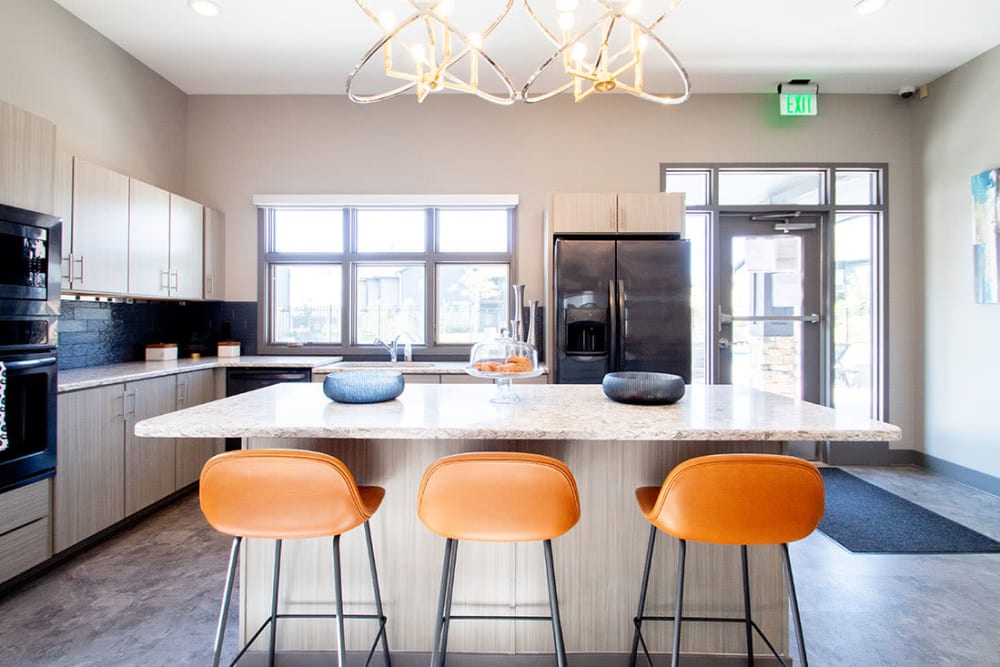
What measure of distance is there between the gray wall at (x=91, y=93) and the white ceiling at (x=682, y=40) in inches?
5.5

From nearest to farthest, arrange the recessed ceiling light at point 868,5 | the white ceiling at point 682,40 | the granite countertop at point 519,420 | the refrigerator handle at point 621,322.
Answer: the granite countertop at point 519,420, the recessed ceiling light at point 868,5, the white ceiling at point 682,40, the refrigerator handle at point 621,322

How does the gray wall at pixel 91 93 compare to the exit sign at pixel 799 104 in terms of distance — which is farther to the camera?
the exit sign at pixel 799 104

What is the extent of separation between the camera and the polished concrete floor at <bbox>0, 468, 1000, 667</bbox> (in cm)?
186

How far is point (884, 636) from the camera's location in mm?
1976

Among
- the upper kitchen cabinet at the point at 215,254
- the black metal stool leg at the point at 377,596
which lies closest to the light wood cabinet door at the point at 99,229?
the upper kitchen cabinet at the point at 215,254

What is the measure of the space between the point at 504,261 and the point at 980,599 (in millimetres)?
3491

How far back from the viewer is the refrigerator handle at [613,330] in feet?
11.5

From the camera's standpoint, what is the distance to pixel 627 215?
12.1ft

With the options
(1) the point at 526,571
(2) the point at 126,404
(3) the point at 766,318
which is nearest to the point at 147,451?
(2) the point at 126,404

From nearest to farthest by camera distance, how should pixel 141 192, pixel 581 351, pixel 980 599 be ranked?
pixel 980 599 < pixel 141 192 < pixel 581 351

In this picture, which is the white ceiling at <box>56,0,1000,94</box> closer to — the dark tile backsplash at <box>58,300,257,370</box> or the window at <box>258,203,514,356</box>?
the window at <box>258,203,514,356</box>

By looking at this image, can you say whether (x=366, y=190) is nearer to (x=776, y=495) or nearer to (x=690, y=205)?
(x=690, y=205)

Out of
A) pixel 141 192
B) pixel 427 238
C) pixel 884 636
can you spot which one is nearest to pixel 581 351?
pixel 427 238

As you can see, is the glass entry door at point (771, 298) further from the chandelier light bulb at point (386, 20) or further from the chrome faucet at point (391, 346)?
the chandelier light bulb at point (386, 20)
